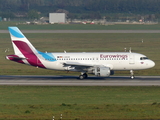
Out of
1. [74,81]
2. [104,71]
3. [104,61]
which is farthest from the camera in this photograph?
[104,61]

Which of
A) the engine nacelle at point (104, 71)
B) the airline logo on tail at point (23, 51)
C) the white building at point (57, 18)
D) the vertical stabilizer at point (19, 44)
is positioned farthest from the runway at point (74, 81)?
the white building at point (57, 18)

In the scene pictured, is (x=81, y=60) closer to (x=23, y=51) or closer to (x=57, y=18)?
(x=23, y=51)

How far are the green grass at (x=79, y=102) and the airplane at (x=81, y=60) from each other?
25.1 feet

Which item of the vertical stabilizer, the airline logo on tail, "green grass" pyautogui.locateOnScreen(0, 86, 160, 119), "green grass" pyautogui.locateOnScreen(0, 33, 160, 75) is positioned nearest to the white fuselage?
the airline logo on tail

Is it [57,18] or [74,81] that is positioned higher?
[57,18]

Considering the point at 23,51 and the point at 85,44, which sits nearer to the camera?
A: the point at 23,51

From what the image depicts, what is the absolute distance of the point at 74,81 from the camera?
4956 cm

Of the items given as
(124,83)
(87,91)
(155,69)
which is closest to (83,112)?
(87,91)

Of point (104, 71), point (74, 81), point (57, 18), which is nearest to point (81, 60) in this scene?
point (74, 81)

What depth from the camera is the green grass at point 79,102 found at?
28.9 m

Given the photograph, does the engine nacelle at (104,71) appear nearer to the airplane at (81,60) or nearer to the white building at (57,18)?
the airplane at (81,60)

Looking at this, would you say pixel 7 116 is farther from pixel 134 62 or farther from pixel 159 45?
pixel 159 45

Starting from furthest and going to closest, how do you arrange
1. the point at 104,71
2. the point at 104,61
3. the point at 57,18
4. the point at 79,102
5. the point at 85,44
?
the point at 57,18 < the point at 85,44 < the point at 104,61 < the point at 104,71 < the point at 79,102

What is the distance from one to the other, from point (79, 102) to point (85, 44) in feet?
215
